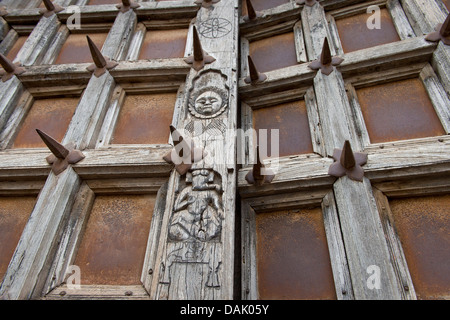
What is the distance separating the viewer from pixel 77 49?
2551 millimetres

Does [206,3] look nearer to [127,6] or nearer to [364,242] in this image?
[127,6]

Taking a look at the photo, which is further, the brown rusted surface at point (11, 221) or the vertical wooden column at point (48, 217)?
the brown rusted surface at point (11, 221)

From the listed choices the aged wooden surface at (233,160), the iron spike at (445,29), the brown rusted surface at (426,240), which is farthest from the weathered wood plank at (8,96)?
the iron spike at (445,29)

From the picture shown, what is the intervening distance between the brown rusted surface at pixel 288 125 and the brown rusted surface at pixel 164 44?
0.83m

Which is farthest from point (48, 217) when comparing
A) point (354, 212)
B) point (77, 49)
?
point (77, 49)

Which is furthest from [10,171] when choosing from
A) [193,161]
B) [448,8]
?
[448,8]

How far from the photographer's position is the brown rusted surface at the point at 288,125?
1.75m

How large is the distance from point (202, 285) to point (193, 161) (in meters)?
0.59

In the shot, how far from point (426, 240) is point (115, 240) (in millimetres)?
1364

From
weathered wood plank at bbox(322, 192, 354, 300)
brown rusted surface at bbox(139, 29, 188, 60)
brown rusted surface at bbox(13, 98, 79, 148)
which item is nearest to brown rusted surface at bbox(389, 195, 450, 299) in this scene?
weathered wood plank at bbox(322, 192, 354, 300)

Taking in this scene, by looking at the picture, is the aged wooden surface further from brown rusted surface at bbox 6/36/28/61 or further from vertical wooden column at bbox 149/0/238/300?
brown rusted surface at bbox 6/36/28/61

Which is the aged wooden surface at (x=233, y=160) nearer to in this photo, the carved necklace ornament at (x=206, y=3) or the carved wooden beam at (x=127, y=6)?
the carved necklace ornament at (x=206, y=3)

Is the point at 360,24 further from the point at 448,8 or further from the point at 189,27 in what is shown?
the point at 189,27
